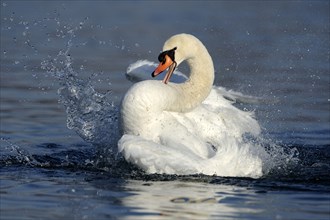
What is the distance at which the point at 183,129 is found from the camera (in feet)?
32.7

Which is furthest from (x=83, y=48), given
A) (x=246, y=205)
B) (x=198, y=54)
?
(x=246, y=205)

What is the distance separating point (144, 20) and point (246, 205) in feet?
37.8

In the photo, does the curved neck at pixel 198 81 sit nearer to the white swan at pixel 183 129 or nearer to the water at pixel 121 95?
the white swan at pixel 183 129

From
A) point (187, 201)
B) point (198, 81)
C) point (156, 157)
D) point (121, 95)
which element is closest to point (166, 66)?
point (198, 81)

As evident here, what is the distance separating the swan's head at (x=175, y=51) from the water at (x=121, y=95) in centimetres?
89

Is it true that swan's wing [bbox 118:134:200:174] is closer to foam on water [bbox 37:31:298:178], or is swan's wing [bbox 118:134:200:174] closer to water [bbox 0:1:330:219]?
water [bbox 0:1:330:219]

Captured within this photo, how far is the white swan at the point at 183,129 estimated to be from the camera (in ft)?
30.8

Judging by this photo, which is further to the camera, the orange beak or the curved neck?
the curved neck

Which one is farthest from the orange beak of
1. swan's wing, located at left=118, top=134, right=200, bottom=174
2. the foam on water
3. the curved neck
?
swan's wing, located at left=118, top=134, right=200, bottom=174

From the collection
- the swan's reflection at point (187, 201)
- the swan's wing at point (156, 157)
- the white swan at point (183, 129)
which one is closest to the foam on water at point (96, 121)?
the white swan at point (183, 129)

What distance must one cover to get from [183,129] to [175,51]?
2.95 ft

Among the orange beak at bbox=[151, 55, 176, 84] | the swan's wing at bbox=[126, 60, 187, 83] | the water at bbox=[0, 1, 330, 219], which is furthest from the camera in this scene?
the swan's wing at bbox=[126, 60, 187, 83]

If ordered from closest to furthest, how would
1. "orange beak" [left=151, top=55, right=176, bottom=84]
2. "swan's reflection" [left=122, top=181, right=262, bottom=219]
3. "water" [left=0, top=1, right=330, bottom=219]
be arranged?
1. "swan's reflection" [left=122, top=181, right=262, bottom=219]
2. "water" [left=0, top=1, right=330, bottom=219]
3. "orange beak" [left=151, top=55, right=176, bottom=84]

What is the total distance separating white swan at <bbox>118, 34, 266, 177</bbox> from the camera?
A: 30.8ft
